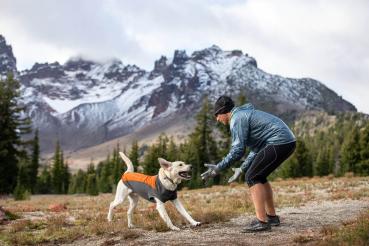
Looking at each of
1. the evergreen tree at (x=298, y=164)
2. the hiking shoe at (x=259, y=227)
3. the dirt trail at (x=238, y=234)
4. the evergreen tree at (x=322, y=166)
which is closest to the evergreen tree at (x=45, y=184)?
the evergreen tree at (x=298, y=164)

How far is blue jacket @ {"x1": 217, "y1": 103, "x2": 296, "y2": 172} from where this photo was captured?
33.6 ft

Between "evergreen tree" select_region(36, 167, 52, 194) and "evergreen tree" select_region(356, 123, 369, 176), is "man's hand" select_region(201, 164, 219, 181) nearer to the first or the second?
"evergreen tree" select_region(356, 123, 369, 176)

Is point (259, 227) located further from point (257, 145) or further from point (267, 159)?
A: point (257, 145)

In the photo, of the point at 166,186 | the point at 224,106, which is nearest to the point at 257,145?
the point at 224,106

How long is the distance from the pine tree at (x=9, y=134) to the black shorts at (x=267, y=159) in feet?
128

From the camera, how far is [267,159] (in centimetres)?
1038

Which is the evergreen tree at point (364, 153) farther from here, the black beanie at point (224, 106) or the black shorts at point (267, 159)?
the black beanie at point (224, 106)

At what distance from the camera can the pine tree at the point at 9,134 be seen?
152 feet

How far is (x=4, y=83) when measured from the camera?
48.1 m

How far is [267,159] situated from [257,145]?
473mm

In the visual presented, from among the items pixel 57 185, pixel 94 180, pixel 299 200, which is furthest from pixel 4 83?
pixel 94 180

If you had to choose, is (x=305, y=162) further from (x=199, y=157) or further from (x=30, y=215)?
(x=30, y=215)

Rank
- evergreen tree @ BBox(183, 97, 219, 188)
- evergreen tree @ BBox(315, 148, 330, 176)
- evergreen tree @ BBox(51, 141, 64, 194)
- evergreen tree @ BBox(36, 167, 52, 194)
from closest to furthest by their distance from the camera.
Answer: evergreen tree @ BBox(183, 97, 219, 188) < evergreen tree @ BBox(315, 148, 330, 176) < evergreen tree @ BBox(51, 141, 64, 194) < evergreen tree @ BBox(36, 167, 52, 194)

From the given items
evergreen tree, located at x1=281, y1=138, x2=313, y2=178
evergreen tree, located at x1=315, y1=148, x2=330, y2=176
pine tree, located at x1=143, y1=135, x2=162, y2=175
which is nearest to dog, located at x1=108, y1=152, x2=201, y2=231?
pine tree, located at x1=143, y1=135, x2=162, y2=175
